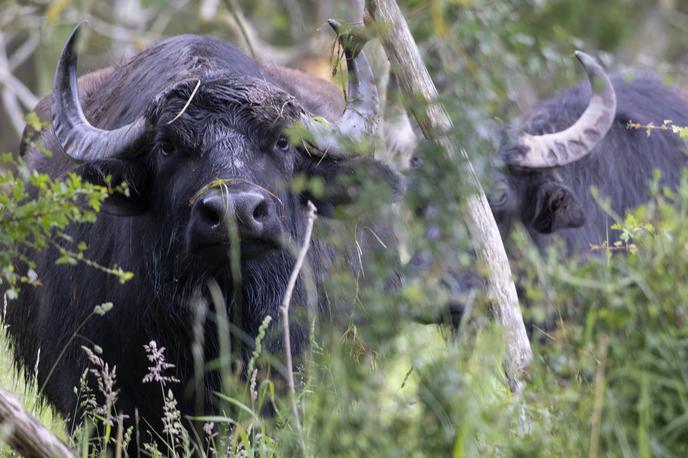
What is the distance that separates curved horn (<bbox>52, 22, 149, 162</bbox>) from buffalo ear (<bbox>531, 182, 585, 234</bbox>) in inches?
123

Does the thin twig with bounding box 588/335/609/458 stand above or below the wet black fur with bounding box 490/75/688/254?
above

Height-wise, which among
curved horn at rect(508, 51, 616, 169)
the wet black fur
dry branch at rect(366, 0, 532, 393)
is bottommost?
the wet black fur

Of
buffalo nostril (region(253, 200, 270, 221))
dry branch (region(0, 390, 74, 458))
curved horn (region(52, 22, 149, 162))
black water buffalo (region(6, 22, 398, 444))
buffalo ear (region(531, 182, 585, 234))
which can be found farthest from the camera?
A: buffalo ear (region(531, 182, 585, 234))

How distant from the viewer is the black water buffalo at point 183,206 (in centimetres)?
571

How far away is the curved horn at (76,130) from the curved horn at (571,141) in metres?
3.00

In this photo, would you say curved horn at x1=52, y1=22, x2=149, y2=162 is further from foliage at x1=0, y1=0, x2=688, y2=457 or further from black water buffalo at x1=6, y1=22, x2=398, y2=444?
foliage at x1=0, y1=0, x2=688, y2=457

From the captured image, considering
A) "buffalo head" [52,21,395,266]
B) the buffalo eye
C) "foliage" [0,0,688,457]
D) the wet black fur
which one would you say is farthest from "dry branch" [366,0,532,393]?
the wet black fur

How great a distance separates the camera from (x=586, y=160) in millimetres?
8523

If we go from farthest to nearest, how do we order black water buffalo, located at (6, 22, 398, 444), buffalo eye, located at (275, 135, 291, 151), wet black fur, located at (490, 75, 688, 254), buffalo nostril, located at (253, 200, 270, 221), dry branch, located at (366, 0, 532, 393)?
wet black fur, located at (490, 75, 688, 254) → buffalo eye, located at (275, 135, 291, 151) → black water buffalo, located at (6, 22, 398, 444) → buffalo nostril, located at (253, 200, 270, 221) → dry branch, located at (366, 0, 532, 393)

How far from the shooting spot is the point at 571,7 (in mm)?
18453

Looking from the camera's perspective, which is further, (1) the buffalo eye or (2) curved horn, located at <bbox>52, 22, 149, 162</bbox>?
(2) curved horn, located at <bbox>52, 22, 149, 162</bbox>

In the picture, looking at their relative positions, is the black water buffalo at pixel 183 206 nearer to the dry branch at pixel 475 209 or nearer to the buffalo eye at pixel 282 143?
the buffalo eye at pixel 282 143

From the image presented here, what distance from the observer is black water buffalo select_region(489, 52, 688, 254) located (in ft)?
26.5

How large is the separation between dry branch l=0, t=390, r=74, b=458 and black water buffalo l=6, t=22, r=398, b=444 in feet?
5.40
